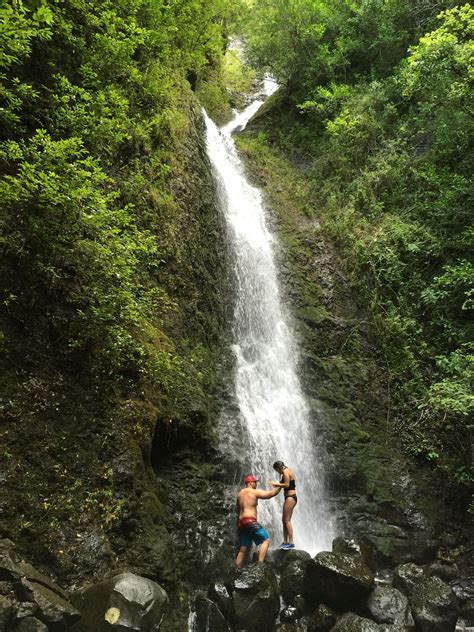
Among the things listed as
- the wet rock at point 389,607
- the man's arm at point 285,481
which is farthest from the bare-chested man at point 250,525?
the wet rock at point 389,607

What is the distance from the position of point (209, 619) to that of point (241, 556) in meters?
1.20

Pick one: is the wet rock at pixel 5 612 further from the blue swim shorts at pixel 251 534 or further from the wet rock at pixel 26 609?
the blue swim shorts at pixel 251 534

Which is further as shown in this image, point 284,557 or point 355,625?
point 284,557

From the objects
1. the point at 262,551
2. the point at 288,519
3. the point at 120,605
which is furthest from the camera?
the point at 288,519

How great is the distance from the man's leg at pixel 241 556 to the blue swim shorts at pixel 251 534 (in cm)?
6

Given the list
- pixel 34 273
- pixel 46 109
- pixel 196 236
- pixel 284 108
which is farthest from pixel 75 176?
pixel 284 108

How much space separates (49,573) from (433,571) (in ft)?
19.0

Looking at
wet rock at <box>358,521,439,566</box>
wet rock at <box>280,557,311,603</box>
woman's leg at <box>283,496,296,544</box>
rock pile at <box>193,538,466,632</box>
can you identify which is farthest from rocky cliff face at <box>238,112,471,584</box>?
wet rock at <box>280,557,311,603</box>

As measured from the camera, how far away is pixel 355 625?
4910 millimetres

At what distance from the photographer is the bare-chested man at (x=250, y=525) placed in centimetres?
605

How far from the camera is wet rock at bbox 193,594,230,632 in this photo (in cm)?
488

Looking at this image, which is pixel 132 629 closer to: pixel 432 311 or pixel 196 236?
pixel 196 236

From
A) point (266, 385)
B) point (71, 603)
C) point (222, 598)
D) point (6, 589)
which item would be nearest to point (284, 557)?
point (222, 598)

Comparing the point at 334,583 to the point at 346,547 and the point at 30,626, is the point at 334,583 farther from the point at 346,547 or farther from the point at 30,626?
the point at 30,626
